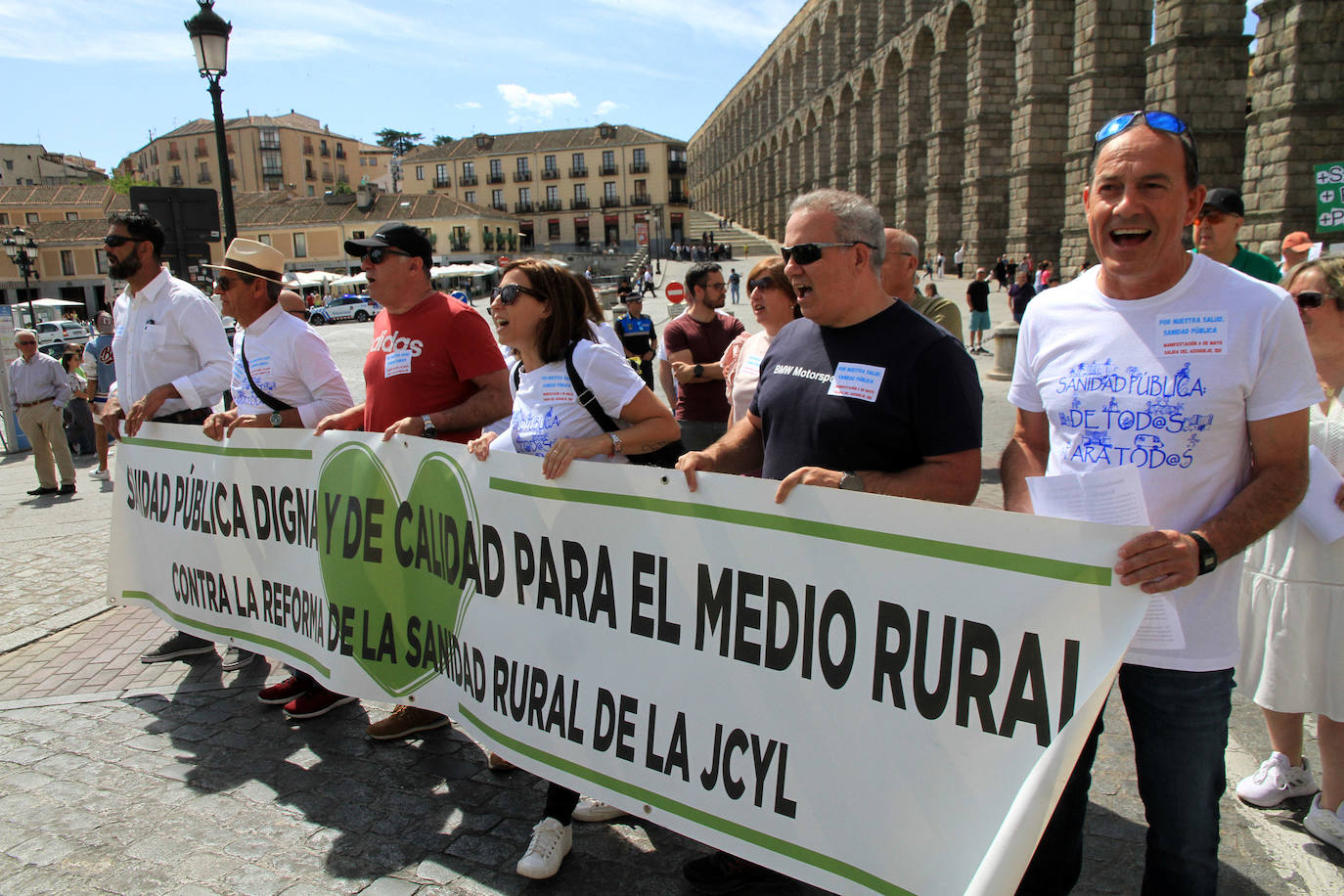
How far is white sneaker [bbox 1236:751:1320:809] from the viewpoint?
3.04 m

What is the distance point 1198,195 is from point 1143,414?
1.74 feet

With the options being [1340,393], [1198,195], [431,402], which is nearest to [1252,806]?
[1340,393]

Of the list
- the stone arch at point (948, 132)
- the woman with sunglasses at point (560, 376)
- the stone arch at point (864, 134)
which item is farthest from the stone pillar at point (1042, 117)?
the woman with sunglasses at point (560, 376)

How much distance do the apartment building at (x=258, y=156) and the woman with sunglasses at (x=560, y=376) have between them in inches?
3892

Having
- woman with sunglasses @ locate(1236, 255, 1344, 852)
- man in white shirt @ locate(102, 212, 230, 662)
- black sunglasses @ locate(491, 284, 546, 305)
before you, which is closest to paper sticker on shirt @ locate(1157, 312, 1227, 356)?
woman with sunglasses @ locate(1236, 255, 1344, 852)

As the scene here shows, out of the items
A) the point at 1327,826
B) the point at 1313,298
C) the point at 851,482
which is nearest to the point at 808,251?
the point at 851,482

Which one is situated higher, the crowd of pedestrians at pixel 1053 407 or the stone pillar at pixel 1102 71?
the stone pillar at pixel 1102 71

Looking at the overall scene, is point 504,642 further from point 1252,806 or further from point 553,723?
point 1252,806

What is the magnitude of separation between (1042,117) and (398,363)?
95.8 ft

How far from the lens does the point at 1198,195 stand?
202 cm

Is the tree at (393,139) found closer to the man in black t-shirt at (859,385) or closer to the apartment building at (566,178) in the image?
the apartment building at (566,178)

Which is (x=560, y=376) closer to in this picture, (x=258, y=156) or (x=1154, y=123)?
(x=1154, y=123)

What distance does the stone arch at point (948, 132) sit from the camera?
1442 inches

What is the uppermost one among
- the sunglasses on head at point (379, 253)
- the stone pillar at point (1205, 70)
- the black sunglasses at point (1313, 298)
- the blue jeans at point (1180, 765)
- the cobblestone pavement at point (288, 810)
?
the stone pillar at point (1205, 70)
